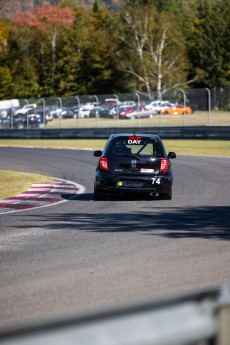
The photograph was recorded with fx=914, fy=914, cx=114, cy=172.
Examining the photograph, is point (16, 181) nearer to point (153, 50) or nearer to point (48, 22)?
point (153, 50)

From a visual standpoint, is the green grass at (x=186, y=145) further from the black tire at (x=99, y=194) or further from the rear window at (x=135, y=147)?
the black tire at (x=99, y=194)

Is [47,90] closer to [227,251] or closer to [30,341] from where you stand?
[227,251]

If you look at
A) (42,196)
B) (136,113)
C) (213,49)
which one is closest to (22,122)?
(136,113)

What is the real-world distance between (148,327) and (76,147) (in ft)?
137

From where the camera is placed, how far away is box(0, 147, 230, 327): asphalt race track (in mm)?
7513

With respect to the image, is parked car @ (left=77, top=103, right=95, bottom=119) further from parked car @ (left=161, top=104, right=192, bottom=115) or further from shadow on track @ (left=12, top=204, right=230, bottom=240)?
shadow on track @ (left=12, top=204, right=230, bottom=240)

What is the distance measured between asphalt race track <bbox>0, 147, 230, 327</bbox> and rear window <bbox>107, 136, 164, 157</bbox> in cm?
102

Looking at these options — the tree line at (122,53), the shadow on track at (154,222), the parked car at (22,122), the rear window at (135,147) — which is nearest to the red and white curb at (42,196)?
the rear window at (135,147)

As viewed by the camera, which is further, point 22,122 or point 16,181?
point 22,122

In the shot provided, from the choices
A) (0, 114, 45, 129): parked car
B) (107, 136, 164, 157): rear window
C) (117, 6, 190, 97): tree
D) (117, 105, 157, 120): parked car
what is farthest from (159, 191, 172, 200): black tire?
(117, 6, 190, 97): tree

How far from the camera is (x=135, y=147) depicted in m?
18.5

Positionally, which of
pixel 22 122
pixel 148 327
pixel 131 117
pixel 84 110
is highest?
pixel 148 327

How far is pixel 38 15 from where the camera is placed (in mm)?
110000

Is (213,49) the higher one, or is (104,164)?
(213,49)
